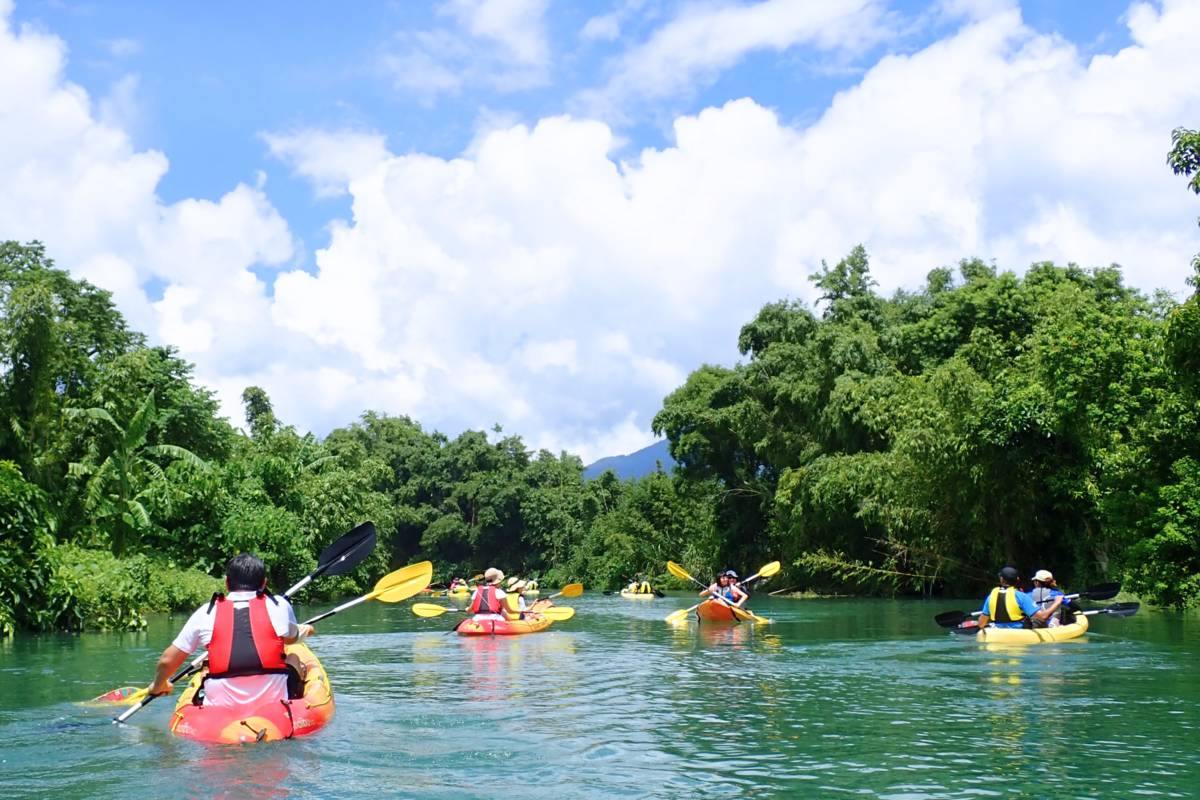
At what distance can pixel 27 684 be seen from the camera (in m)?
11.0

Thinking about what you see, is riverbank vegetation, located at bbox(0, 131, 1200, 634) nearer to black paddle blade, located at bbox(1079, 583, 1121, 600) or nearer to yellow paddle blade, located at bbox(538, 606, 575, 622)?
black paddle blade, located at bbox(1079, 583, 1121, 600)

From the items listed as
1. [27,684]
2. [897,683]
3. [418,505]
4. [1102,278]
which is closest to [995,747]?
[897,683]

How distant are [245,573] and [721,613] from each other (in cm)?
1373

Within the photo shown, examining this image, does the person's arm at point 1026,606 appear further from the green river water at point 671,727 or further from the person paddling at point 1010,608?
Result: the green river water at point 671,727

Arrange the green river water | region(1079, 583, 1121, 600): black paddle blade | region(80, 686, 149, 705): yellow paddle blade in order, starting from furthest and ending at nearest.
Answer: region(1079, 583, 1121, 600): black paddle blade, region(80, 686, 149, 705): yellow paddle blade, the green river water

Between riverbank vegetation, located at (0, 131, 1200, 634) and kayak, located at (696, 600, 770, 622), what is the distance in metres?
7.12

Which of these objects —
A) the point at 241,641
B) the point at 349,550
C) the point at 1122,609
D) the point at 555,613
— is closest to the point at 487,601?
the point at 555,613

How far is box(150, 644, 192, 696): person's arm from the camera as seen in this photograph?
709 cm

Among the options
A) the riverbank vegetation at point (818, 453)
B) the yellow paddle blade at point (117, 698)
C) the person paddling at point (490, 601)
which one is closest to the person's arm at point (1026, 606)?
the riverbank vegetation at point (818, 453)

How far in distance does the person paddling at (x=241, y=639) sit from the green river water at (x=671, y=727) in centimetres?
36

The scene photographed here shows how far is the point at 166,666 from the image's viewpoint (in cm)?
720

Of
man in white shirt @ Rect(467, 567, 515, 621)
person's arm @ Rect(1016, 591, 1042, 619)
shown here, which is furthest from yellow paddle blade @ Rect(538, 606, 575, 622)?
person's arm @ Rect(1016, 591, 1042, 619)

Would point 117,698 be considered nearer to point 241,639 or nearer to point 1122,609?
point 241,639

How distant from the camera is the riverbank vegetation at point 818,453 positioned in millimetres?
20125
